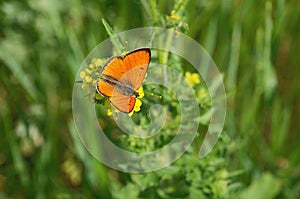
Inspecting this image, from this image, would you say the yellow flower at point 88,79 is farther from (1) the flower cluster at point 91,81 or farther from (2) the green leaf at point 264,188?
(2) the green leaf at point 264,188

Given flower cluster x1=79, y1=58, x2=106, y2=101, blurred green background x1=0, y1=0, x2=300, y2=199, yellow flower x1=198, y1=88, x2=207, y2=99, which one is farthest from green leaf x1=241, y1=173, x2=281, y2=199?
flower cluster x1=79, y1=58, x2=106, y2=101

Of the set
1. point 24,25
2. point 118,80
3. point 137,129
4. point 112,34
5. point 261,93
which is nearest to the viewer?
point 118,80

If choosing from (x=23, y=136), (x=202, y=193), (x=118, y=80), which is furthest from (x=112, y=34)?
(x=23, y=136)

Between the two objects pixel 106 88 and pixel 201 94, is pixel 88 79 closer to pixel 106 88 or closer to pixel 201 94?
pixel 106 88

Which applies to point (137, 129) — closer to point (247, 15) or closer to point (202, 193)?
point (202, 193)

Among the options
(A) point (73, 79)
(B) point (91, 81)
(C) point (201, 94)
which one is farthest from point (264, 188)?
(B) point (91, 81)

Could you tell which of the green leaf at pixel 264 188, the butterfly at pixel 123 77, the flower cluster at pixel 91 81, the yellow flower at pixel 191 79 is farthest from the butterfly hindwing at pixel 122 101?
the green leaf at pixel 264 188
